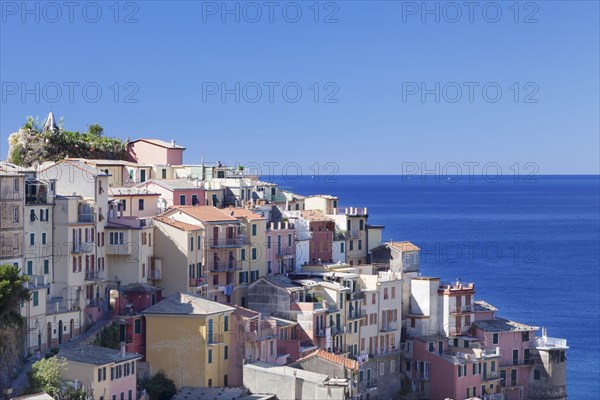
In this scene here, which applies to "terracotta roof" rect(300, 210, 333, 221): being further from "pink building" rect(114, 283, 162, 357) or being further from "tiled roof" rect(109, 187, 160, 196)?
"pink building" rect(114, 283, 162, 357)

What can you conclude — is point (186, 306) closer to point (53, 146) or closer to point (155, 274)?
point (155, 274)

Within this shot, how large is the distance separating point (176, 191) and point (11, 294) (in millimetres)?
21671

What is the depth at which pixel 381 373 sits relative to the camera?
77.2 meters

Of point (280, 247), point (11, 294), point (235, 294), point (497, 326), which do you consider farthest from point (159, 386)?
point (497, 326)

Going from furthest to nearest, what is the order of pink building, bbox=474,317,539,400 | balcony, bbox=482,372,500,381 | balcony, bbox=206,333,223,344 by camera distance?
pink building, bbox=474,317,539,400 → balcony, bbox=482,372,500,381 → balcony, bbox=206,333,223,344

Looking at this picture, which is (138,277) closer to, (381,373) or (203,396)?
(203,396)

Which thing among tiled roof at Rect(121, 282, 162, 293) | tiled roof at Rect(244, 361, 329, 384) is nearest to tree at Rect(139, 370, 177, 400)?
tiled roof at Rect(244, 361, 329, 384)

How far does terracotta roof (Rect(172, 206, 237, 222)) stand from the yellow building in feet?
26.0

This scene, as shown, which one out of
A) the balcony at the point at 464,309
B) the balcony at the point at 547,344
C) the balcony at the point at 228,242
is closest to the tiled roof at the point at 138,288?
the balcony at the point at 228,242

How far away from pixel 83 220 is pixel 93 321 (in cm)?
485

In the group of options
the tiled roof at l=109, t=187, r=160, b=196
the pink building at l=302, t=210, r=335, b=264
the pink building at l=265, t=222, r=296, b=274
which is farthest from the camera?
the pink building at l=302, t=210, r=335, b=264

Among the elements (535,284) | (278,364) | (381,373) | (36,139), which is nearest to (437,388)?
(381,373)

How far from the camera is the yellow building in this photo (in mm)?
62938

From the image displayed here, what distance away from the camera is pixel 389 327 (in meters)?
78.2
